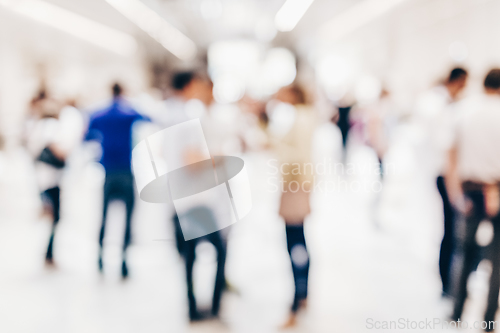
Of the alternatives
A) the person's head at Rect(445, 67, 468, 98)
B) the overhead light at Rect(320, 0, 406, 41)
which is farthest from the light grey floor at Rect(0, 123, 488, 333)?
the overhead light at Rect(320, 0, 406, 41)

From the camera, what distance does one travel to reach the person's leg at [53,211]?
8.41ft

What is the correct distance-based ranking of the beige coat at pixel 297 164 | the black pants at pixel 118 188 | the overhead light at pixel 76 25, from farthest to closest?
the overhead light at pixel 76 25
the black pants at pixel 118 188
the beige coat at pixel 297 164

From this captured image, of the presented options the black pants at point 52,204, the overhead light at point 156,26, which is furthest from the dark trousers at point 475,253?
the overhead light at point 156,26

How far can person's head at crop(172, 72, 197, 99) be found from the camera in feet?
6.37

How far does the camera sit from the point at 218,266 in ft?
6.59

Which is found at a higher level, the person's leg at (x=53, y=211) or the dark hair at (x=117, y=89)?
the dark hair at (x=117, y=89)

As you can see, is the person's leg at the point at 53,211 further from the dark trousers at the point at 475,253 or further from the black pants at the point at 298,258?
the dark trousers at the point at 475,253

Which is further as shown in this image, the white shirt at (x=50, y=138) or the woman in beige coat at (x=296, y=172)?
the white shirt at (x=50, y=138)

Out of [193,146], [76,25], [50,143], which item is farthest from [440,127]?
[76,25]

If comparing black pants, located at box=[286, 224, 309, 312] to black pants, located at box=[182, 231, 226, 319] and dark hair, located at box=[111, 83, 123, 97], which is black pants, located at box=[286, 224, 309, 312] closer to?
black pants, located at box=[182, 231, 226, 319]

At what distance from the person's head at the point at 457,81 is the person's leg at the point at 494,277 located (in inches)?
32.7

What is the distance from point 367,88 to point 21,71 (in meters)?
6.92

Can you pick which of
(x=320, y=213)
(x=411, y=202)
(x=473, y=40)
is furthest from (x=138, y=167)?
(x=473, y=40)

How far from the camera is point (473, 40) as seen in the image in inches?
160
